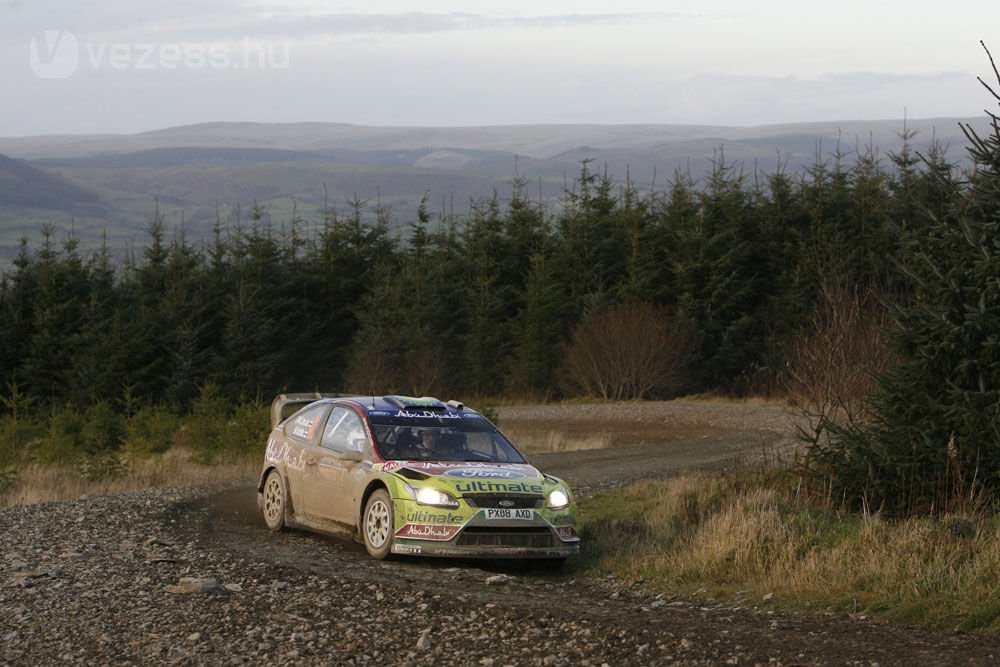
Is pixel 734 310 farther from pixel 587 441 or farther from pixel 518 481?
pixel 518 481

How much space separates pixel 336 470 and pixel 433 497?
169 cm

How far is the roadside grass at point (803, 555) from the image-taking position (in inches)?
370

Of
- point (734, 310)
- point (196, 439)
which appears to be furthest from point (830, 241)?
point (196, 439)

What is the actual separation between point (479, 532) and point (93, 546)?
3.88 metres

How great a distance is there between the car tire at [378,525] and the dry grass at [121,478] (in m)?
9.01

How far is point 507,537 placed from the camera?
11.9m

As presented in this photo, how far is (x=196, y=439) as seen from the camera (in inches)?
1090

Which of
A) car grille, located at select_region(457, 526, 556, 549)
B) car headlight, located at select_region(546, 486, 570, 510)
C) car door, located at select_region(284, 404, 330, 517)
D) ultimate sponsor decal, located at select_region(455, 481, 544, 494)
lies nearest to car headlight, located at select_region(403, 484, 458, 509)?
ultimate sponsor decal, located at select_region(455, 481, 544, 494)

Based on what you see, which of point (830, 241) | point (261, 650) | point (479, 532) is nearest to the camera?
point (261, 650)

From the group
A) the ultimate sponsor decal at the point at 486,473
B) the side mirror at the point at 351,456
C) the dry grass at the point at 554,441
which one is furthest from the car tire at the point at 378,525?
the dry grass at the point at 554,441

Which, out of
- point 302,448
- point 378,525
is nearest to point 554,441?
point 302,448

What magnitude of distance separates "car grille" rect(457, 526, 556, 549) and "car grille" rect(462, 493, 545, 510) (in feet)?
0.71

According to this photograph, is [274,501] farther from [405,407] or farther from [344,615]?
[344,615]

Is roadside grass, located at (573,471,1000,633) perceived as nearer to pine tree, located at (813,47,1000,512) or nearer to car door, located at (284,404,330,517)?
pine tree, located at (813,47,1000,512)
